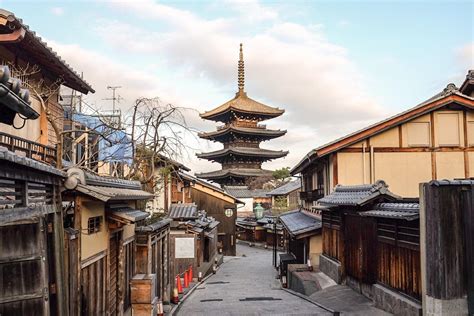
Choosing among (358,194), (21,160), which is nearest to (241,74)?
(358,194)

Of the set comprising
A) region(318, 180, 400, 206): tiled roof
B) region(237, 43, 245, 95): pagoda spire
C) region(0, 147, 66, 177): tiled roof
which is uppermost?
region(237, 43, 245, 95): pagoda spire

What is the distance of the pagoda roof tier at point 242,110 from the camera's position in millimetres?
58469

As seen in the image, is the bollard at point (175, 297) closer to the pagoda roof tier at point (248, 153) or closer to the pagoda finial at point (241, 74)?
the pagoda roof tier at point (248, 153)

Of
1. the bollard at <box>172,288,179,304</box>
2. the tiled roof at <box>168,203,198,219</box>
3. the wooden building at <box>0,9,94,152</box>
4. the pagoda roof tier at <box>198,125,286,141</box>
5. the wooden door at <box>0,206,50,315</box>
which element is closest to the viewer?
the wooden door at <box>0,206,50,315</box>

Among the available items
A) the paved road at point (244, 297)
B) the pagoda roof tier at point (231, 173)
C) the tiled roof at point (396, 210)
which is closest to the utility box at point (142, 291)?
→ the paved road at point (244, 297)

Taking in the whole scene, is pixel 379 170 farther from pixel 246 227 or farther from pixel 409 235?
pixel 246 227

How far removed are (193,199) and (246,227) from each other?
1569 cm

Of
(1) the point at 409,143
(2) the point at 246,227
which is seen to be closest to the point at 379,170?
(1) the point at 409,143

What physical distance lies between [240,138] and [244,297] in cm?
4222

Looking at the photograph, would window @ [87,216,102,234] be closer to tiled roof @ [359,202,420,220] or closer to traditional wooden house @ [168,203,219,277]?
tiled roof @ [359,202,420,220]

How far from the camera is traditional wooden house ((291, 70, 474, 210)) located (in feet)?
70.1

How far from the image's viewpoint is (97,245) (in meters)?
10.2

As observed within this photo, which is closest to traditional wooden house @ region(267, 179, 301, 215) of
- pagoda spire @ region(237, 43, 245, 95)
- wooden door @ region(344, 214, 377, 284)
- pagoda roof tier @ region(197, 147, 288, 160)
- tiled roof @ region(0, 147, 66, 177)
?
pagoda roof tier @ region(197, 147, 288, 160)

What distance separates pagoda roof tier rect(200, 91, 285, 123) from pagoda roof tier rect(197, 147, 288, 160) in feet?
14.7
